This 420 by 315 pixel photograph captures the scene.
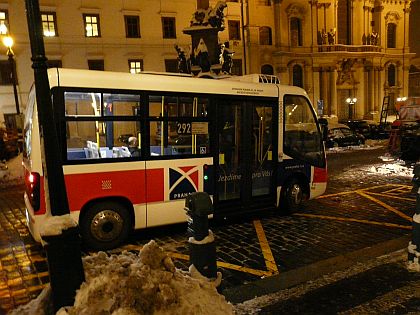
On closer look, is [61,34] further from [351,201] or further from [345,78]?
[345,78]

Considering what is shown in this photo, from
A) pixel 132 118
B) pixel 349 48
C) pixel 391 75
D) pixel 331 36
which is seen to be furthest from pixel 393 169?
pixel 391 75

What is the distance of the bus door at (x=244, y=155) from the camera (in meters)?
7.41

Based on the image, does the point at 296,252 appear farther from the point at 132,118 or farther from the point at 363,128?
the point at 363,128

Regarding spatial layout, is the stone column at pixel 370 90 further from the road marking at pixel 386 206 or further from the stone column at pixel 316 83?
the road marking at pixel 386 206

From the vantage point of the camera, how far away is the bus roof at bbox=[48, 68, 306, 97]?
589 centimetres

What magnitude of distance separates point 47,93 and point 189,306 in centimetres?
213

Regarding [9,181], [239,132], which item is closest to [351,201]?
[239,132]

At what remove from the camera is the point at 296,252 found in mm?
6133

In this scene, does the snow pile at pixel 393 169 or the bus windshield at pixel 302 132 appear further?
the snow pile at pixel 393 169

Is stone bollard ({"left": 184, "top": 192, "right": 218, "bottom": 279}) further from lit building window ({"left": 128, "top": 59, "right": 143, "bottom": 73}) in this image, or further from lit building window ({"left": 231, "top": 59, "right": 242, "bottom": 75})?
lit building window ({"left": 231, "top": 59, "right": 242, "bottom": 75})

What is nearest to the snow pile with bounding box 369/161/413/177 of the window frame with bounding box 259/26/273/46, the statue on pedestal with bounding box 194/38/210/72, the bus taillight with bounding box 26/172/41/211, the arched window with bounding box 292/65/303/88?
the statue on pedestal with bounding box 194/38/210/72

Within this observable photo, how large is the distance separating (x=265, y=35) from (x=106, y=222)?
37.9 m

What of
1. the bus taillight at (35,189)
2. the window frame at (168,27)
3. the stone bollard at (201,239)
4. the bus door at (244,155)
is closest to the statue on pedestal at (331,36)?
the window frame at (168,27)

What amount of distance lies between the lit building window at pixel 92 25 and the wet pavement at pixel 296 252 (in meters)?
24.2
